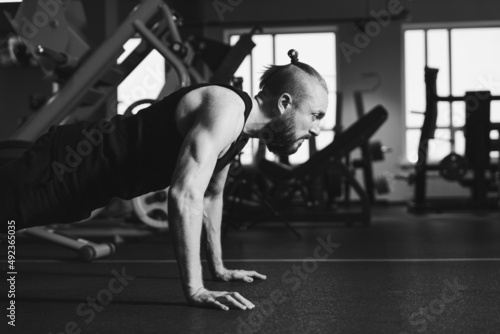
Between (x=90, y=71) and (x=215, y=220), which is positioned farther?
(x=90, y=71)

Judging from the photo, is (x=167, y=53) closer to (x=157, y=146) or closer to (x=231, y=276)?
(x=231, y=276)

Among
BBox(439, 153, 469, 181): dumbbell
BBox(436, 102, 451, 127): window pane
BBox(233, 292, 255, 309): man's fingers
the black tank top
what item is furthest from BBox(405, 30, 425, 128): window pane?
BBox(233, 292, 255, 309): man's fingers

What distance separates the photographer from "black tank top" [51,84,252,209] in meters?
1.45

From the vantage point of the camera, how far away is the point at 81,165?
1.45m

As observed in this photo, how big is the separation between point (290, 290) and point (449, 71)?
7709 millimetres

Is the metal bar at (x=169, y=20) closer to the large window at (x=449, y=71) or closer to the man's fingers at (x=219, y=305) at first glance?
the man's fingers at (x=219, y=305)

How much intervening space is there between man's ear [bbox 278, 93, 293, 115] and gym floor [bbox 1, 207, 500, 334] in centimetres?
46

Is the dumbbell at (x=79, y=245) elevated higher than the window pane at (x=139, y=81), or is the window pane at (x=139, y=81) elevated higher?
the window pane at (x=139, y=81)

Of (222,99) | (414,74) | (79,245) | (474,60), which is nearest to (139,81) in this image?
(414,74)

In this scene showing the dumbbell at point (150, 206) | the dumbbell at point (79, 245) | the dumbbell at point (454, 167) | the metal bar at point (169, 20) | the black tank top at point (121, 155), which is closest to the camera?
the black tank top at point (121, 155)

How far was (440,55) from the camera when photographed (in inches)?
345

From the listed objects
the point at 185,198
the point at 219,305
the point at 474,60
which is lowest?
the point at 219,305

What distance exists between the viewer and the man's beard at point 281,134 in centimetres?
147

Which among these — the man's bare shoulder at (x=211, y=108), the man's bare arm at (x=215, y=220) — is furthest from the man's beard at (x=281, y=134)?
the man's bare arm at (x=215, y=220)
